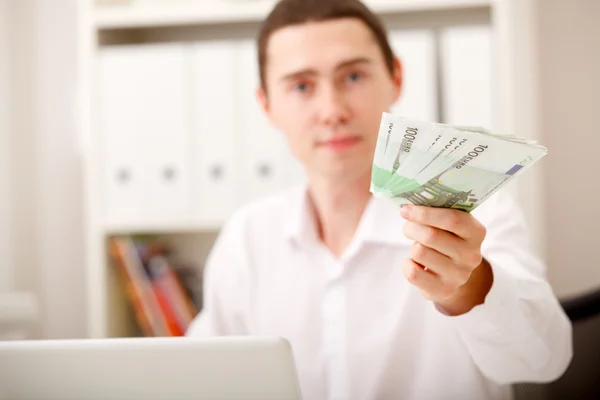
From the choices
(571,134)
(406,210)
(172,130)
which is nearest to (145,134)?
(172,130)

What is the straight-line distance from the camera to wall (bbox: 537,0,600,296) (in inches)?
67.9

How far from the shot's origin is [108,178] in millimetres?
1534

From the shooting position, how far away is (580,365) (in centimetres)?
106

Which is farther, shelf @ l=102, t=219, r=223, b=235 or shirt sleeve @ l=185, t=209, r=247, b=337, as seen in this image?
shelf @ l=102, t=219, r=223, b=235

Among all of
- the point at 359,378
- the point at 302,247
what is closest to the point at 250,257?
the point at 302,247

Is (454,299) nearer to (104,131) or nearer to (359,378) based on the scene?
(359,378)

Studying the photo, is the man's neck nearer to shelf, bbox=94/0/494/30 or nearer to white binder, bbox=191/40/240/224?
white binder, bbox=191/40/240/224

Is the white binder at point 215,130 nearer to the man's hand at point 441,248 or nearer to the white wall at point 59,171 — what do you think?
the white wall at point 59,171

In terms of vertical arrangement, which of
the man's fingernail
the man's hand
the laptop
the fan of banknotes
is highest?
Answer: the fan of banknotes

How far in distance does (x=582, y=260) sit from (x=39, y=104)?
1857mm

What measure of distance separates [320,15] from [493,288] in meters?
0.52

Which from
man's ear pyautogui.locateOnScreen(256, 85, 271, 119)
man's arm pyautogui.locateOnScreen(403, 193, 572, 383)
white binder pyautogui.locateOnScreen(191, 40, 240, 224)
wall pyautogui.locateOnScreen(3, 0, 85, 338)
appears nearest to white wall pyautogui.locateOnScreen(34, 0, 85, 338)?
wall pyautogui.locateOnScreen(3, 0, 85, 338)

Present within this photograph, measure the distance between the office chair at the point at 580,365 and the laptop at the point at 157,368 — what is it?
29.2 inches

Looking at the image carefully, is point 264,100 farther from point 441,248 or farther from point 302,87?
point 441,248
